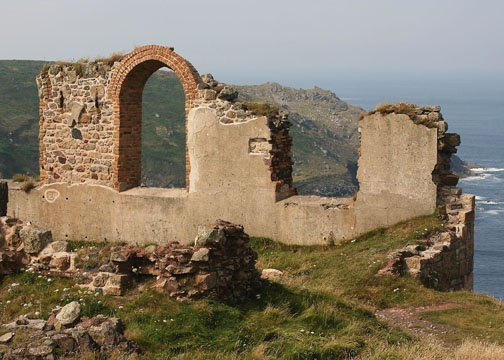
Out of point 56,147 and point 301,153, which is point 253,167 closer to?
point 56,147

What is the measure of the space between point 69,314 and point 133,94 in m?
8.68

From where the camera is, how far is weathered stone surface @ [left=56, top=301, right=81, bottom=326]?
767 cm

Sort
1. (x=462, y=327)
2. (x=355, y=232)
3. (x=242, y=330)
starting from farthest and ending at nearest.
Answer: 1. (x=355, y=232)
2. (x=462, y=327)
3. (x=242, y=330)

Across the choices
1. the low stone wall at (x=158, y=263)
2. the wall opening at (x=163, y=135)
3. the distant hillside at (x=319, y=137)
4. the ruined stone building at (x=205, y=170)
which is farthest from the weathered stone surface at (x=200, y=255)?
the distant hillside at (x=319, y=137)

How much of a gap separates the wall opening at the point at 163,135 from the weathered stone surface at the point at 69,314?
46047 mm

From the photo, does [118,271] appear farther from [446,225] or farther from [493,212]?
[493,212]

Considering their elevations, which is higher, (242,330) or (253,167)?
(253,167)

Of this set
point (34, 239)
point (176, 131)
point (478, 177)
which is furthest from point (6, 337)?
point (478, 177)

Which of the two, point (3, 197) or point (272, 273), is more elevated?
point (3, 197)

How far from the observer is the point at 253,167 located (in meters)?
14.6

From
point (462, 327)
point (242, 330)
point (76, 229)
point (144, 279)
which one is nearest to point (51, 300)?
point (144, 279)

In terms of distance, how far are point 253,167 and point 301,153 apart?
5464 cm

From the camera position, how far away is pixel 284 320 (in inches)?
335

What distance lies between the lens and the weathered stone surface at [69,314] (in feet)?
25.2
